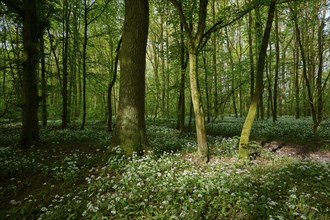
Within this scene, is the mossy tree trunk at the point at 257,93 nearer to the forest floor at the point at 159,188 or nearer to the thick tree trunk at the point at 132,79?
the forest floor at the point at 159,188

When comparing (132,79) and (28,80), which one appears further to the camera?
(28,80)

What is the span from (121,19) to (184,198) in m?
19.6

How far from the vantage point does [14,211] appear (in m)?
4.30

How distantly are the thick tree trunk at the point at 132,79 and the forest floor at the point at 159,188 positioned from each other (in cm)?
67

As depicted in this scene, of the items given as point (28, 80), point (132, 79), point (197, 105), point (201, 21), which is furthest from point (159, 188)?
point (28, 80)

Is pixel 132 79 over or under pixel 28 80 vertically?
under

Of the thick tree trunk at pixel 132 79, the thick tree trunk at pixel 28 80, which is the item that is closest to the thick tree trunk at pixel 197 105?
the thick tree trunk at pixel 132 79

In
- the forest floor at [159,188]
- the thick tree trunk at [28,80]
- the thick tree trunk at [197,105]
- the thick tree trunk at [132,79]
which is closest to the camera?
the forest floor at [159,188]

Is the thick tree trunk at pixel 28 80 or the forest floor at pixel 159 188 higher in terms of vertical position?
the thick tree trunk at pixel 28 80

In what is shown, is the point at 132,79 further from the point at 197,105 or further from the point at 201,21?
the point at 201,21

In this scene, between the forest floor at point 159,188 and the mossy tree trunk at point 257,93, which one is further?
the mossy tree trunk at point 257,93

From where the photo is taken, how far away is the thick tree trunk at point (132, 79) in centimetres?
700

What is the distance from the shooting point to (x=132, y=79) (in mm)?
7129

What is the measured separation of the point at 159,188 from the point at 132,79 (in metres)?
3.77
